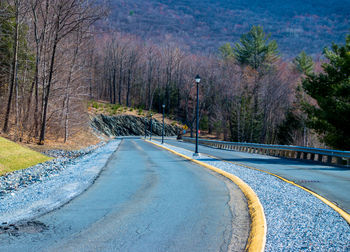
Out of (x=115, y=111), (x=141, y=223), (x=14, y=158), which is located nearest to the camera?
(x=141, y=223)

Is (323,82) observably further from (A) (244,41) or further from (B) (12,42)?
(A) (244,41)

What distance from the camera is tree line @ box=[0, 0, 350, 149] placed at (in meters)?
26.8

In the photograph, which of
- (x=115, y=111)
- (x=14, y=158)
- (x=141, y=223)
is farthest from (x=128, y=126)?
(x=141, y=223)

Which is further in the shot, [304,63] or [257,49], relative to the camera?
[304,63]

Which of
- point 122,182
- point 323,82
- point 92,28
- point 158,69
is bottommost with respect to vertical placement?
point 122,182

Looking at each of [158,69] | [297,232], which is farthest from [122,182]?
[158,69]

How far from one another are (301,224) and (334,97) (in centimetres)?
2582

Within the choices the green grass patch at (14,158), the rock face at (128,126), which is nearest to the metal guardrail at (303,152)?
the green grass patch at (14,158)

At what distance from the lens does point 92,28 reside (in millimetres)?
32062

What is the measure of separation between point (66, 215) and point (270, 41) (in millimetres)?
68204

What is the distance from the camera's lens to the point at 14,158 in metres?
16.7

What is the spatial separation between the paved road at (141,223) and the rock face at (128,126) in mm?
68420

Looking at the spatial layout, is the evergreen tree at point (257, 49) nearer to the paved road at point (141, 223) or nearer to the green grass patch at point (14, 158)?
the green grass patch at point (14, 158)

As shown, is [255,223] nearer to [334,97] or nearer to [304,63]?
[334,97]
